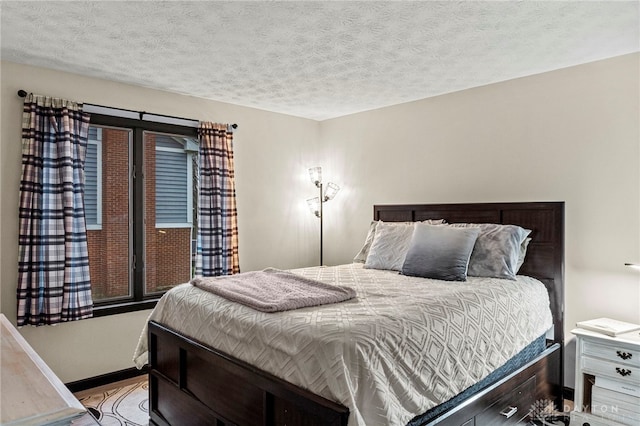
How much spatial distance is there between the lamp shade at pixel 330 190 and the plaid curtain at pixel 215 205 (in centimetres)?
126

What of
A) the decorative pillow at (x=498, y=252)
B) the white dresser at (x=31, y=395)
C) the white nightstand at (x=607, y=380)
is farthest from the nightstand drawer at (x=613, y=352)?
the white dresser at (x=31, y=395)

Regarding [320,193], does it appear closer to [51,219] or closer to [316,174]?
→ [316,174]

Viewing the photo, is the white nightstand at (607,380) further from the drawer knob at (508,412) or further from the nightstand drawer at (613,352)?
the drawer knob at (508,412)

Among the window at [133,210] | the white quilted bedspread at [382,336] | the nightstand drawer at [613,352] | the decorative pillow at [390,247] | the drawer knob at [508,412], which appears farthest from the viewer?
the window at [133,210]

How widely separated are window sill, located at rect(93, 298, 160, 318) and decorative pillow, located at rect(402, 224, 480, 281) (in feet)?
7.47

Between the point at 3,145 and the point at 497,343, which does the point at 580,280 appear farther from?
the point at 3,145

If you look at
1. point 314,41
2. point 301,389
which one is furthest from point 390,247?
point 301,389

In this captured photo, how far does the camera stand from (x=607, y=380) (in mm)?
2615

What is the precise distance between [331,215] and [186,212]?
1.68 meters

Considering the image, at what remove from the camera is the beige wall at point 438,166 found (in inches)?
117

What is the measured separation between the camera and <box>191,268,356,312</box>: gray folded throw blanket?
7.16 feet

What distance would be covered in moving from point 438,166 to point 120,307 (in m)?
3.10

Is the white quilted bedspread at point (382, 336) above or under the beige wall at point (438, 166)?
under

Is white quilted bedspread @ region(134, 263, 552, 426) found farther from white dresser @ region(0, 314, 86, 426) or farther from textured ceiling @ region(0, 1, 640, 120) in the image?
textured ceiling @ region(0, 1, 640, 120)
